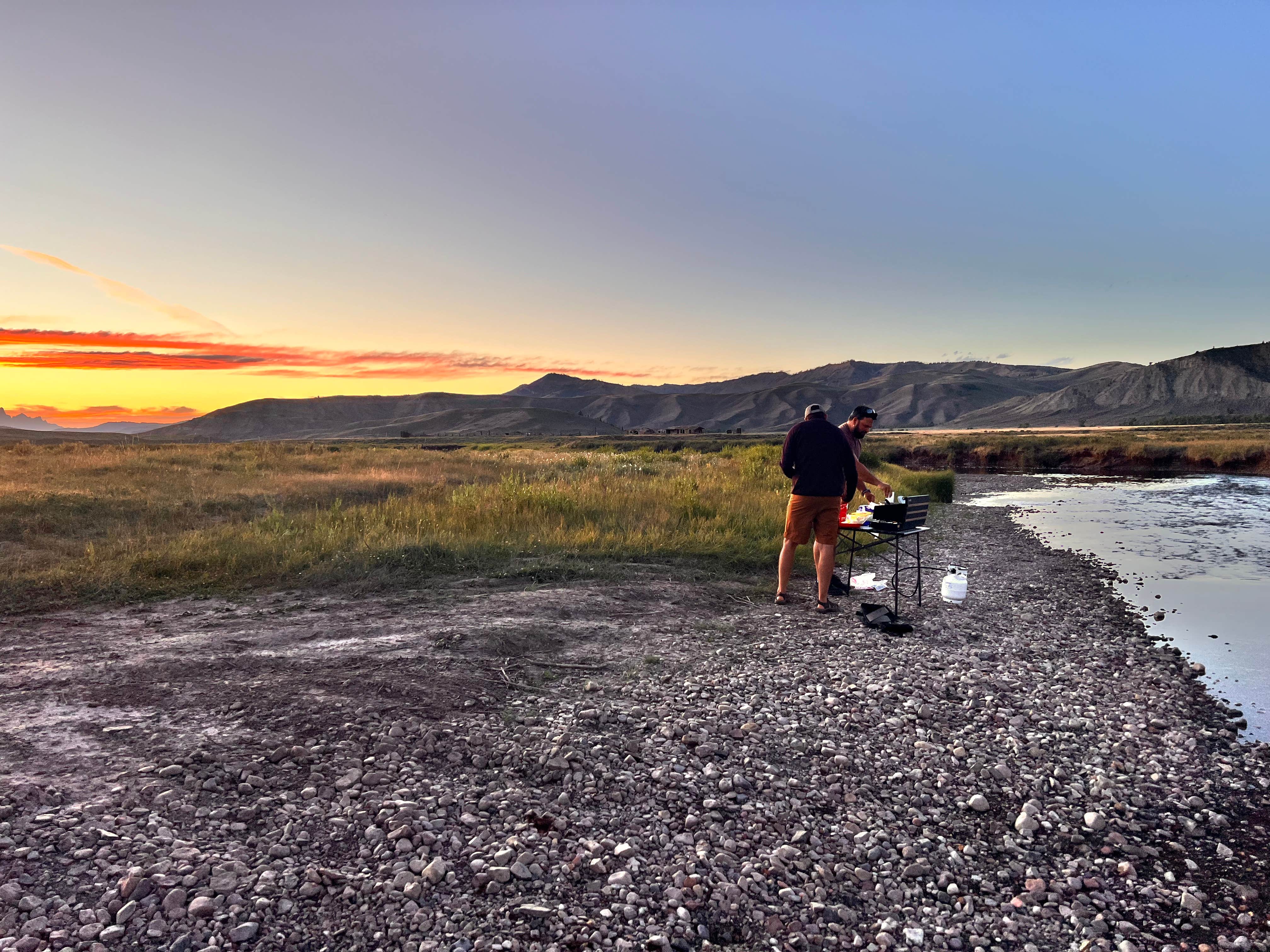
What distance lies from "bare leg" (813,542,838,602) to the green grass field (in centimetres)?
276

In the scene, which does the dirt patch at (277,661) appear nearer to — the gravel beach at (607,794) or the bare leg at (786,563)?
the gravel beach at (607,794)

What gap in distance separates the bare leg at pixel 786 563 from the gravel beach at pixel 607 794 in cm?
136

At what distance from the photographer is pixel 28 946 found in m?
2.99

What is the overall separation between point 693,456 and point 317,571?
26.6 metres

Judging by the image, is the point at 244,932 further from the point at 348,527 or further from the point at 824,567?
the point at 348,527

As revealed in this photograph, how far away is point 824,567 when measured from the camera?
8.82 meters

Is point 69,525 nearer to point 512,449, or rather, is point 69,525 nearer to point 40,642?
point 40,642

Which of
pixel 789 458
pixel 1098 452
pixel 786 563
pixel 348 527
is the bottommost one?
pixel 348 527

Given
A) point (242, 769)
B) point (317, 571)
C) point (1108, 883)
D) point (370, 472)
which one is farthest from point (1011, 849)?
point (370, 472)

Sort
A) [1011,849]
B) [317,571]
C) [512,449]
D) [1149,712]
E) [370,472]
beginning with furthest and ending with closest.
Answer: [512,449] < [370,472] < [317,571] < [1149,712] < [1011,849]

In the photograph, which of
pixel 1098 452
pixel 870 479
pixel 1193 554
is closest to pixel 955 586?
pixel 870 479

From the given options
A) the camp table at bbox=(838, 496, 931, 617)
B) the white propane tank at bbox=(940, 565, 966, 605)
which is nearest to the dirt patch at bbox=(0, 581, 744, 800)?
the camp table at bbox=(838, 496, 931, 617)

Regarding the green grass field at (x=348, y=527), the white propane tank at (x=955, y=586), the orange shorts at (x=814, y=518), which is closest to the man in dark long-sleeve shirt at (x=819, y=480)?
the orange shorts at (x=814, y=518)

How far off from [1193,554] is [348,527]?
1767 centimetres
